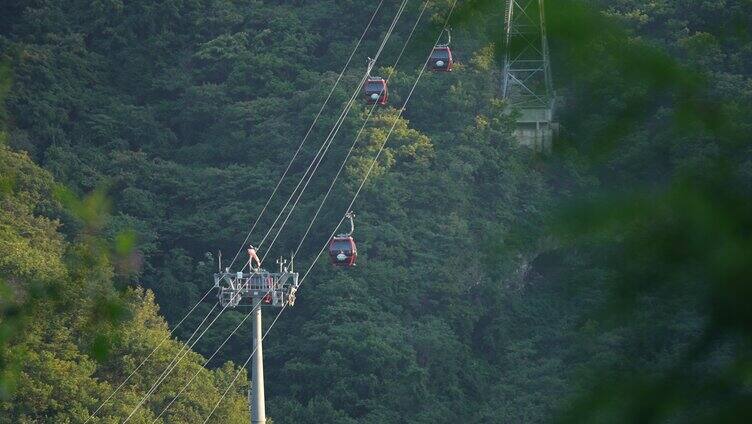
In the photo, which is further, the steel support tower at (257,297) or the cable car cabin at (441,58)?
Answer: the cable car cabin at (441,58)

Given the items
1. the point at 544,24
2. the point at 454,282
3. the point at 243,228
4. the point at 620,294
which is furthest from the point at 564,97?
the point at 243,228

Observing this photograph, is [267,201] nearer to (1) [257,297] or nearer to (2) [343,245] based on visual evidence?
(2) [343,245]

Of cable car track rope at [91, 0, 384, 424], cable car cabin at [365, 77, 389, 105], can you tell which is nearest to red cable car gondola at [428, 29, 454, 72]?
cable car cabin at [365, 77, 389, 105]

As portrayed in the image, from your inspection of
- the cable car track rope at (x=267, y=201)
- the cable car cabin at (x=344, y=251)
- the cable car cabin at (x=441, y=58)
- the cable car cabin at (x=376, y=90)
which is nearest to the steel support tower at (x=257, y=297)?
the cable car track rope at (x=267, y=201)

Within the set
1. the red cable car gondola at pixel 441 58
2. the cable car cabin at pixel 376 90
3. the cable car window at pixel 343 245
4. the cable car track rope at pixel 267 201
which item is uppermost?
the red cable car gondola at pixel 441 58

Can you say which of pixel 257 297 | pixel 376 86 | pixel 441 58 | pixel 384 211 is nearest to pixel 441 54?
pixel 441 58

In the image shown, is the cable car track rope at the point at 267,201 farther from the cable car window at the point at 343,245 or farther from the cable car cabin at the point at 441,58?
the cable car cabin at the point at 441,58

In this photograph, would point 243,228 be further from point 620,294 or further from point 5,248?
point 620,294
